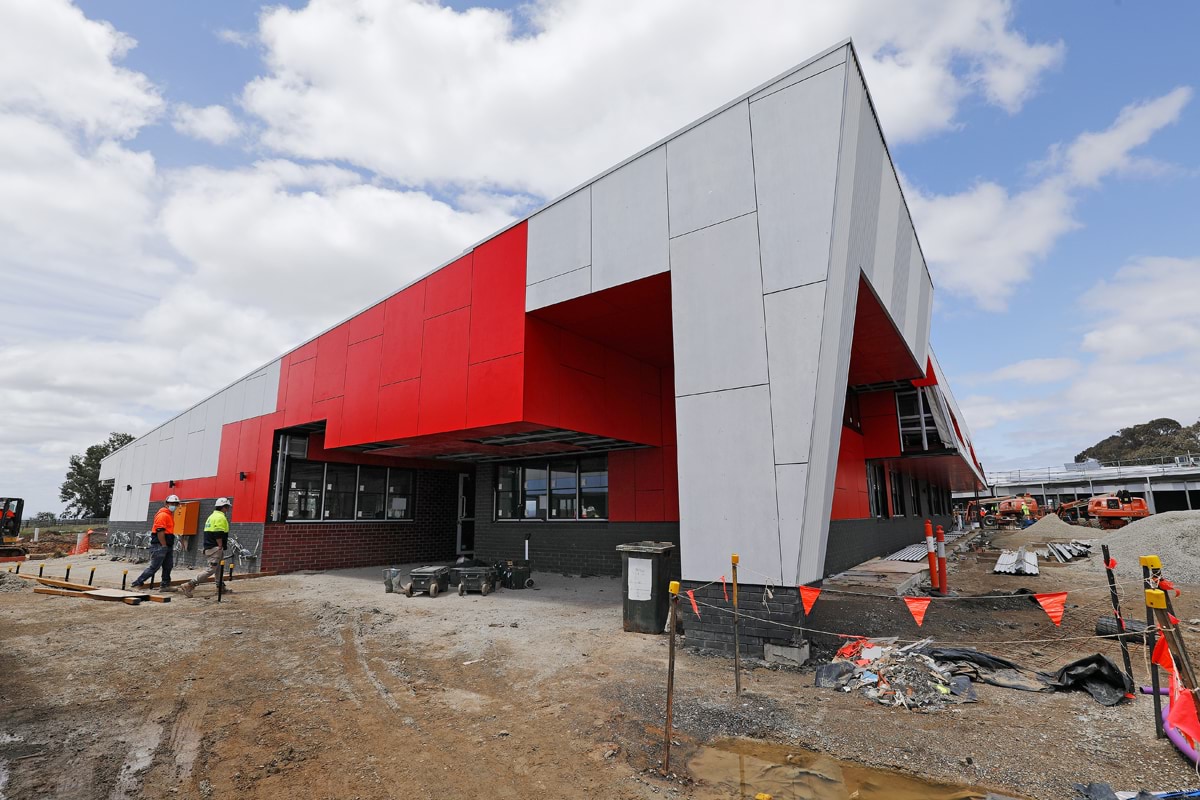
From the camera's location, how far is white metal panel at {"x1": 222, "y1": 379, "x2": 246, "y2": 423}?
18.4m

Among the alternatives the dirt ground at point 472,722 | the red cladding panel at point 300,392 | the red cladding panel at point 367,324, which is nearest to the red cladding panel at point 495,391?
the dirt ground at point 472,722

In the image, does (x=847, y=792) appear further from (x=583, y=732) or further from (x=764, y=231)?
(x=764, y=231)

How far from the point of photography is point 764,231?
23.6 ft

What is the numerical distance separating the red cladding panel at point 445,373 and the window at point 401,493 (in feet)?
25.8

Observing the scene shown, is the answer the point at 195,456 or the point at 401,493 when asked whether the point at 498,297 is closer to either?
the point at 401,493

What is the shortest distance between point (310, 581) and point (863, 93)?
1557 centimetres

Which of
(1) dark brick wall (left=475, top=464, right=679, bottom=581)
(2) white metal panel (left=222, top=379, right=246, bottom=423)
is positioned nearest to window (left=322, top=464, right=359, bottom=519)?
(2) white metal panel (left=222, top=379, right=246, bottom=423)

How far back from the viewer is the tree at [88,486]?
59463 millimetres

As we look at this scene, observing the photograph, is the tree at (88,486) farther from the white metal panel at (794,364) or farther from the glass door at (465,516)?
the white metal panel at (794,364)

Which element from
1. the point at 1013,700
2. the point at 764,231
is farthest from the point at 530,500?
the point at 1013,700

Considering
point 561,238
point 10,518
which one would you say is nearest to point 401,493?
point 561,238

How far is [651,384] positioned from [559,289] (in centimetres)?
426

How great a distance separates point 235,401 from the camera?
741 inches

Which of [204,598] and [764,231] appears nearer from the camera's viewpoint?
[764,231]
